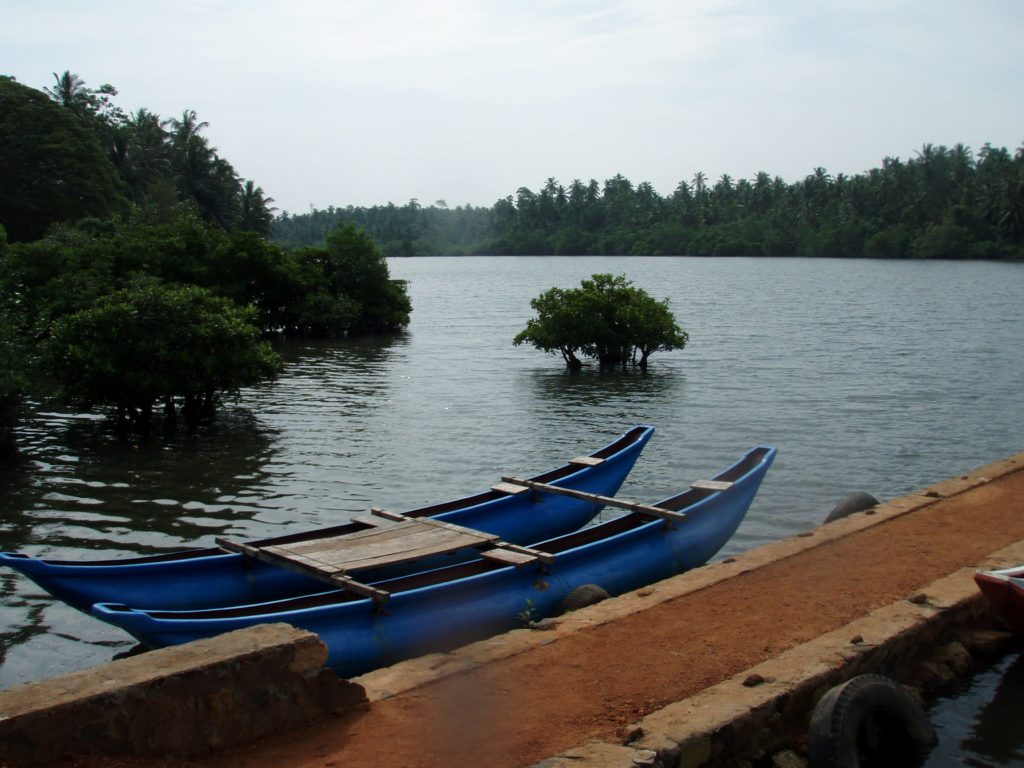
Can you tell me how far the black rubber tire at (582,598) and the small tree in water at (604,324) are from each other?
59.3ft

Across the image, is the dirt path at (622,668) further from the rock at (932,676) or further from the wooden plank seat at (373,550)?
the wooden plank seat at (373,550)

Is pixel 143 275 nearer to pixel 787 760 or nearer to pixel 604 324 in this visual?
pixel 604 324

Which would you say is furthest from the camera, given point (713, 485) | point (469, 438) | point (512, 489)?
point (469, 438)

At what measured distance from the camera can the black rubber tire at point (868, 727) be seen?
19.0ft

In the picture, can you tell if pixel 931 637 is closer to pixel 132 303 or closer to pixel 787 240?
pixel 132 303

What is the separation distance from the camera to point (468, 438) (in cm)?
1831

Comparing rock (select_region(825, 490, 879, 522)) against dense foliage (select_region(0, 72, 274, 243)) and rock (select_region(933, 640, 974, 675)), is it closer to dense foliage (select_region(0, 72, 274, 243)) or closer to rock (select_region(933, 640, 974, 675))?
rock (select_region(933, 640, 974, 675))

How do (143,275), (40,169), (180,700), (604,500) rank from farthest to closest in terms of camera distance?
(40,169) → (143,275) → (604,500) → (180,700)

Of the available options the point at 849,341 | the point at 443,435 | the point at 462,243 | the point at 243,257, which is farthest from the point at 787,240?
the point at 443,435

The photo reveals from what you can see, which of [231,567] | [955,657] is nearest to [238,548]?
[231,567]

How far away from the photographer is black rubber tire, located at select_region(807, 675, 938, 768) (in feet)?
19.0

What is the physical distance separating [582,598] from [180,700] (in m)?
3.91

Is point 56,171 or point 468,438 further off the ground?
point 56,171

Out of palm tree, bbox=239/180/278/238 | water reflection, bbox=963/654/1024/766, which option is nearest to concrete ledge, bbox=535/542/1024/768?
water reflection, bbox=963/654/1024/766
